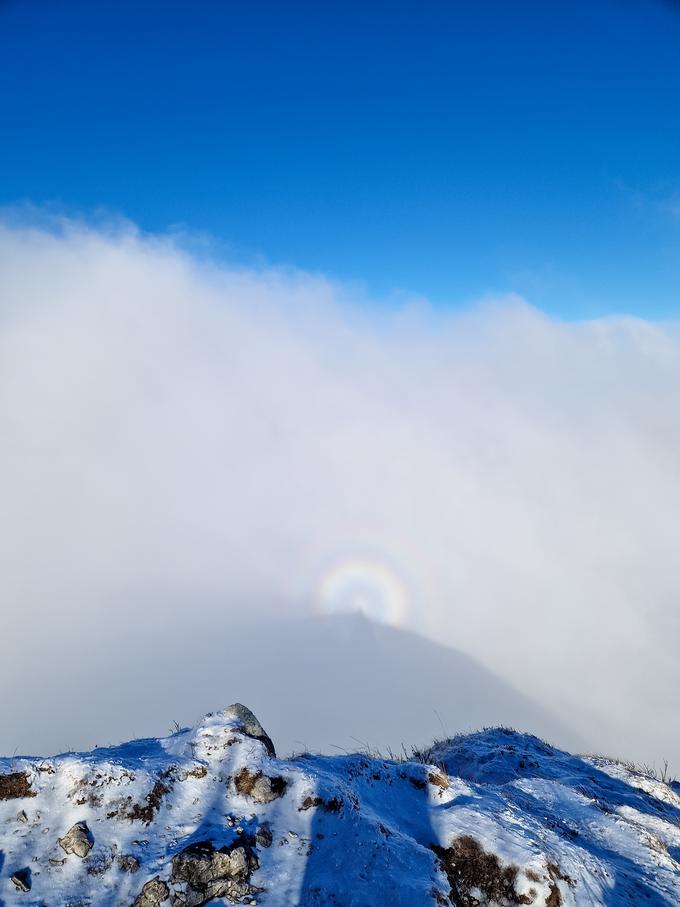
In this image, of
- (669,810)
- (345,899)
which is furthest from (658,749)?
(345,899)

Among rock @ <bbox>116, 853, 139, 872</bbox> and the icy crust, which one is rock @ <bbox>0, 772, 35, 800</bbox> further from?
rock @ <bbox>116, 853, 139, 872</bbox>

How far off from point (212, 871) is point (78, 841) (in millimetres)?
1926

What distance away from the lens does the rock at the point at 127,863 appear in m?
6.94

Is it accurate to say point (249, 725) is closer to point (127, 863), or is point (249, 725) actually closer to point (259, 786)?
point (259, 786)

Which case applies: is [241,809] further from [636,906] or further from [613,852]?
[613,852]

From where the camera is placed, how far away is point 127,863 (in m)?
7.00

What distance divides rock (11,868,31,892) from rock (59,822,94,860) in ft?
1.55

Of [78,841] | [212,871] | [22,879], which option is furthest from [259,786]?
[22,879]

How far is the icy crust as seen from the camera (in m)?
6.84

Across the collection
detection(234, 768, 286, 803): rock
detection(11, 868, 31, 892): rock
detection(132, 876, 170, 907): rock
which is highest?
detection(234, 768, 286, 803): rock

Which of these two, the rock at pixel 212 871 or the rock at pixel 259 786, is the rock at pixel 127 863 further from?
the rock at pixel 259 786

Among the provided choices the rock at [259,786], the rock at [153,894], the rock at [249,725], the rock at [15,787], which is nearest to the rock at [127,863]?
the rock at [153,894]

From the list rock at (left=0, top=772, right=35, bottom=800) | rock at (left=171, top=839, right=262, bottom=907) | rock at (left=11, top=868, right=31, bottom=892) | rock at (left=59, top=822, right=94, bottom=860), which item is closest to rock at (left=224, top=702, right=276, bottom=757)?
rock at (left=171, top=839, right=262, bottom=907)

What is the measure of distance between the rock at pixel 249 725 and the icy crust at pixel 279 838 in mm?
76
